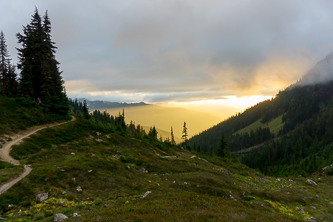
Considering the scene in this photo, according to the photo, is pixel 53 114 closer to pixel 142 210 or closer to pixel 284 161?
pixel 142 210

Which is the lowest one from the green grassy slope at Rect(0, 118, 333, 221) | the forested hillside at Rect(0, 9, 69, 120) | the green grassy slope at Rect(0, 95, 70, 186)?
the green grassy slope at Rect(0, 118, 333, 221)

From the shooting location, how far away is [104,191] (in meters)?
17.2

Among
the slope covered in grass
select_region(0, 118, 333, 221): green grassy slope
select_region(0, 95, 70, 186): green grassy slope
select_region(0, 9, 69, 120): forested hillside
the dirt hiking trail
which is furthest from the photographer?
select_region(0, 9, 69, 120): forested hillside

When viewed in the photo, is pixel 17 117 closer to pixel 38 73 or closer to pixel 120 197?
pixel 38 73

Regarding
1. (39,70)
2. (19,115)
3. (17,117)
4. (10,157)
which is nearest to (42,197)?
(10,157)

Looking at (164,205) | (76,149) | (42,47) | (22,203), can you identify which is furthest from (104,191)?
(42,47)

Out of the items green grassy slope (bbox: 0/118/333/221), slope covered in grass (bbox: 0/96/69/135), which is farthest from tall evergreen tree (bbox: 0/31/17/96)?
green grassy slope (bbox: 0/118/333/221)

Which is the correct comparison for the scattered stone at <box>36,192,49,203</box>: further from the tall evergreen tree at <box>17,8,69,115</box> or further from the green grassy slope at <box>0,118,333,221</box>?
the tall evergreen tree at <box>17,8,69,115</box>

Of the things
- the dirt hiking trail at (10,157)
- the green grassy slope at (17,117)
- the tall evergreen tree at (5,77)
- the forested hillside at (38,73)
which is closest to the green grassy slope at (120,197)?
the dirt hiking trail at (10,157)

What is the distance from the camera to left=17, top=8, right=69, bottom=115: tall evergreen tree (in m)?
51.7

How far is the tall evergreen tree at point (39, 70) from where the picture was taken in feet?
169

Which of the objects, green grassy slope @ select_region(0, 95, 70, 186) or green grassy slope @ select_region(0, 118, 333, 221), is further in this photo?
green grassy slope @ select_region(0, 95, 70, 186)

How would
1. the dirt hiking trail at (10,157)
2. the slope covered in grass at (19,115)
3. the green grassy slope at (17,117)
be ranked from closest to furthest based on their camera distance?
the dirt hiking trail at (10,157)
the green grassy slope at (17,117)
the slope covered in grass at (19,115)

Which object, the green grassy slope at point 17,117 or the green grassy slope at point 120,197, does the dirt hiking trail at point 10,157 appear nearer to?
the green grassy slope at point 120,197
